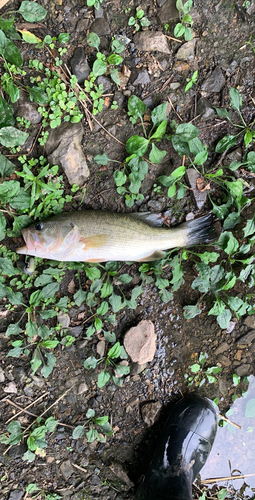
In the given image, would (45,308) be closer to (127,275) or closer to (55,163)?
(127,275)

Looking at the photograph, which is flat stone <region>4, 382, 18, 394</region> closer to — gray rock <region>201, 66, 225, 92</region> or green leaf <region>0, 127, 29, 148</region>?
green leaf <region>0, 127, 29, 148</region>

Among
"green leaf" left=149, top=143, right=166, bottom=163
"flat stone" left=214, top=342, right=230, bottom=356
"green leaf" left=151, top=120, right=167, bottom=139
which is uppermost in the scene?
"green leaf" left=151, top=120, right=167, bottom=139

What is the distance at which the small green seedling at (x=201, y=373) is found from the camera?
3279 mm

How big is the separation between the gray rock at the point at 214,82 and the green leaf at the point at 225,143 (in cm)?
54

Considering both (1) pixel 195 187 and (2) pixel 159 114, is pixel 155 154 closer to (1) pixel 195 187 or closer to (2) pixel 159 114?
(2) pixel 159 114

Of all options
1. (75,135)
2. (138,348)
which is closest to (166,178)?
(75,135)

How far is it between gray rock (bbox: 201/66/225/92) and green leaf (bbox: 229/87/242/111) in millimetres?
161

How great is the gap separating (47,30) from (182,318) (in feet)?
10.7

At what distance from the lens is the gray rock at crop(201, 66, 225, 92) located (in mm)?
3086

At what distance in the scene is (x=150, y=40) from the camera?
2.97 metres

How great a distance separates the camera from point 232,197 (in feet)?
10.2

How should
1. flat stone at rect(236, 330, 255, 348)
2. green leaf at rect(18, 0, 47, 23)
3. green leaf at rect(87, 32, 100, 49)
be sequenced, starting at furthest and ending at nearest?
flat stone at rect(236, 330, 255, 348)
green leaf at rect(87, 32, 100, 49)
green leaf at rect(18, 0, 47, 23)

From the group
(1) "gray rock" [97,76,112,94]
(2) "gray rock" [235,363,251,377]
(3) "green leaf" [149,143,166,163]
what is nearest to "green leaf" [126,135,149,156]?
(3) "green leaf" [149,143,166,163]

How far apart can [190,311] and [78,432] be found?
1740 millimetres
